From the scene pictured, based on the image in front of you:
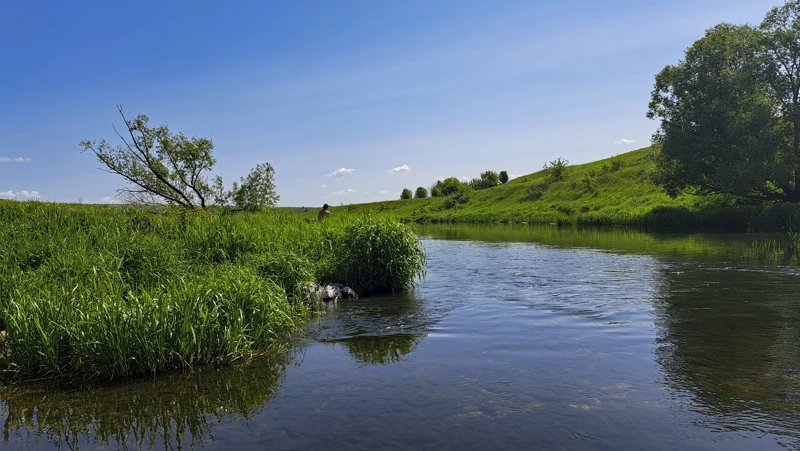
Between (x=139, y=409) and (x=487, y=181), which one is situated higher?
(x=487, y=181)

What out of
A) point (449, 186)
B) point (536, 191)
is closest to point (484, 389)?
point (536, 191)

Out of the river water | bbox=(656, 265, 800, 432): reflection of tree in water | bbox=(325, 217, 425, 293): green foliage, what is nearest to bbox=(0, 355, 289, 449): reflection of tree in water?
the river water

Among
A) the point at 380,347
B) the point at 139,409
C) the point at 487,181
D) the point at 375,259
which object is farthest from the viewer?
the point at 487,181

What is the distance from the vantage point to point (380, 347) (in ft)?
34.9

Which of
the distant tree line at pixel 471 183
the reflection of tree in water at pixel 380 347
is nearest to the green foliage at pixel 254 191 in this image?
the reflection of tree in water at pixel 380 347

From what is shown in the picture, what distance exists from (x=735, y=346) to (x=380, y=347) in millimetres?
6626

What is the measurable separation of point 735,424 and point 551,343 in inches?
166

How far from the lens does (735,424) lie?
6457 millimetres

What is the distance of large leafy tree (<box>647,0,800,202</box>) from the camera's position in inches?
1400

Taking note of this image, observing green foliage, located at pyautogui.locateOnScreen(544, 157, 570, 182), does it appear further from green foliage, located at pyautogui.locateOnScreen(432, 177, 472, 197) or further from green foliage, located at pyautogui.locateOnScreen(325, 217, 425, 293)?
green foliage, located at pyautogui.locateOnScreen(325, 217, 425, 293)

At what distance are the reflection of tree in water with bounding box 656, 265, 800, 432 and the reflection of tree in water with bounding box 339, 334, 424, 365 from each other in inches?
180

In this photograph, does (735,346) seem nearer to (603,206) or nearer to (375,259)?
(375,259)

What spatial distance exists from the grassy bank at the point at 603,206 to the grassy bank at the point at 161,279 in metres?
2.75

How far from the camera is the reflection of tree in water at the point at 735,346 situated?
7098 millimetres
